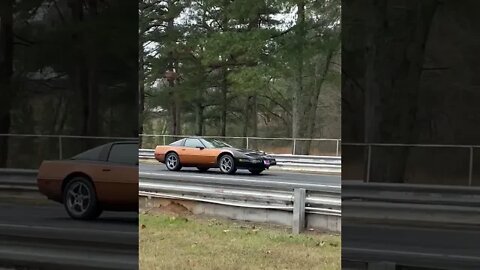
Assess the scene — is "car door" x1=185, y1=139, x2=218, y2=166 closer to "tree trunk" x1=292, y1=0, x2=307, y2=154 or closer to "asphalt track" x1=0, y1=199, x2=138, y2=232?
"tree trunk" x1=292, y1=0, x2=307, y2=154

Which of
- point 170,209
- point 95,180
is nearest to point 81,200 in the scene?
point 95,180

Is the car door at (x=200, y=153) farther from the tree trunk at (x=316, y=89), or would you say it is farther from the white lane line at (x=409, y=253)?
the white lane line at (x=409, y=253)

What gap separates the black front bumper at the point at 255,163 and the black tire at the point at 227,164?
2.3 inches

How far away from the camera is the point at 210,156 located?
17.5 ft

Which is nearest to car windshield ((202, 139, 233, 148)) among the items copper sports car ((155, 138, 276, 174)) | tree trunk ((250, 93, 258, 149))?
copper sports car ((155, 138, 276, 174))

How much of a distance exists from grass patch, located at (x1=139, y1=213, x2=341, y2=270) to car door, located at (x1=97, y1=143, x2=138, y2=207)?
77.2 inches

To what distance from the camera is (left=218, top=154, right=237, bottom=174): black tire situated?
5.24 meters

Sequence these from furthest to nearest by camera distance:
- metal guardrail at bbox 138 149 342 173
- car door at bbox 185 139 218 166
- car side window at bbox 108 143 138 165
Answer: car door at bbox 185 139 218 166 → metal guardrail at bbox 138 149 342 173 → car side window at bbox 108 143 138 165

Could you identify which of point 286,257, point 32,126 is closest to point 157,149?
point 286,257

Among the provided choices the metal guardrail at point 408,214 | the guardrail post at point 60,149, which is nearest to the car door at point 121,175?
the guardrail post at point 60,149

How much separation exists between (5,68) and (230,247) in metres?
2.76

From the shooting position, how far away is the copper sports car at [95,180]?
126 inches

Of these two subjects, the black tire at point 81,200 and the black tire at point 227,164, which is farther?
the black tire at point 227,164

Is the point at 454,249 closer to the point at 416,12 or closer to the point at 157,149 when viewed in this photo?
the point at 416,12
